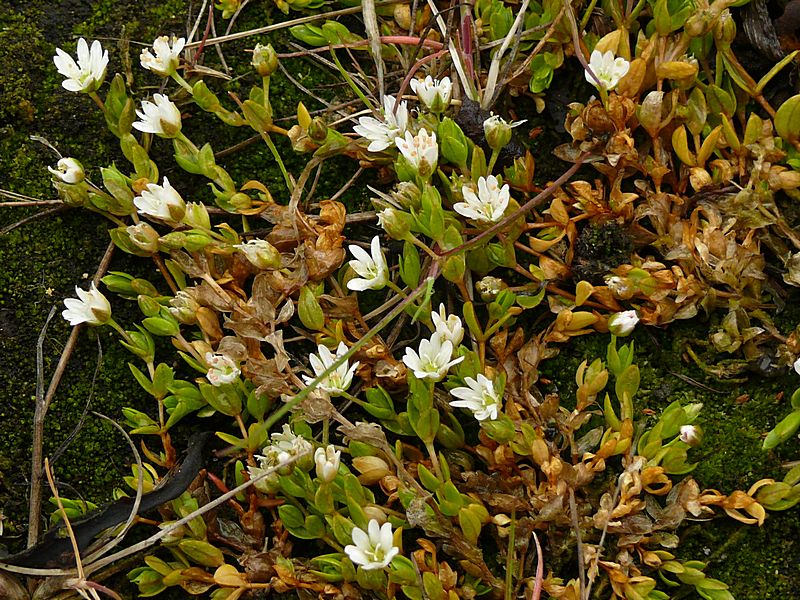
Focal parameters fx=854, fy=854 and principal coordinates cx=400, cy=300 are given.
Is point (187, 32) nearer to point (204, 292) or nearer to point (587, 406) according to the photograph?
point (204, 292)

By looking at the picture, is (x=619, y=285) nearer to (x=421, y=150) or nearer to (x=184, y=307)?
(x=421, y=150)

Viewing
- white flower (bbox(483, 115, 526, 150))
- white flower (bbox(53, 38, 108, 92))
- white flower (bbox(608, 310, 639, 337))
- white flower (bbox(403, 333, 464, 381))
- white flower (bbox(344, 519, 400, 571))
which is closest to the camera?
white flower (bbox(344, 519, 400, 571))

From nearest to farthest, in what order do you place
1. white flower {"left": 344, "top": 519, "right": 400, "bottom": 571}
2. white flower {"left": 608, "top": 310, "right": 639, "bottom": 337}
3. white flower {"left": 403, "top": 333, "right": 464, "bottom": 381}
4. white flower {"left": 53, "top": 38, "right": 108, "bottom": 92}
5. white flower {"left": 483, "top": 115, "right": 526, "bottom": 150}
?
white flower {"left": 344, "top": 519, "right": 400, "bottom": 571} < white flower {"left": 403, "top": 333, "right": 464, "bottom": 381} < white flower {"left": 608, "top": 310, "right": 639, "bottom": 337} < white flower {"left": 483, "top": 115, "right": 526, "bottom": 150} < white flower {"left": 53, "top": 38, "right": 108, "bottom": 92}

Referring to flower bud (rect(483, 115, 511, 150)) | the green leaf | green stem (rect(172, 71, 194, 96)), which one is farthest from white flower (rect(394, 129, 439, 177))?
the green leaf

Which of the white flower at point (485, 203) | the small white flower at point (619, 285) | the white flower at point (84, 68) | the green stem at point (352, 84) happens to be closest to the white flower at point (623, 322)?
the small white flower at point (619, 285)

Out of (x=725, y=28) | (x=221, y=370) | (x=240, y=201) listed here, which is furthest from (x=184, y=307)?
(x=725, y=28)

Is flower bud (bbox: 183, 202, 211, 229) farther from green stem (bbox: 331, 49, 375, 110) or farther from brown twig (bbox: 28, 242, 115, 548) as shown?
green stem (bbox: 331, 49, 375, 110)

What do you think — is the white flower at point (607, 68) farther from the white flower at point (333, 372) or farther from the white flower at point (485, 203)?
the white flower at point (333, 372)
